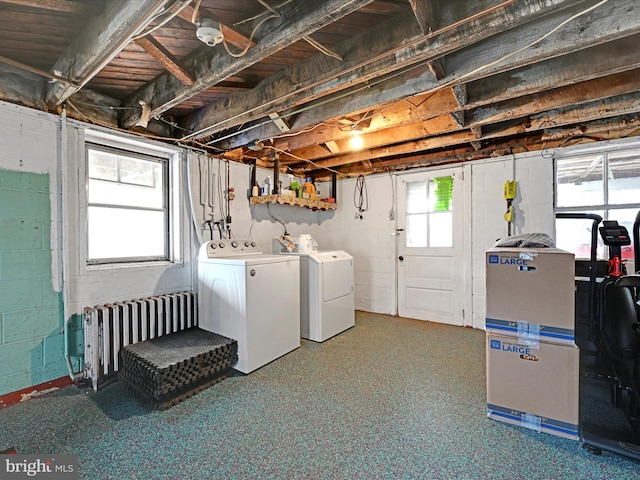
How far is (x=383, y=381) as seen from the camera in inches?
97.3

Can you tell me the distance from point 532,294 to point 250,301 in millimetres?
2133

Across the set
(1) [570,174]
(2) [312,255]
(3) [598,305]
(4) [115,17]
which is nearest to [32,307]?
(4) [115,17]

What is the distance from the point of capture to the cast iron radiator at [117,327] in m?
2.38

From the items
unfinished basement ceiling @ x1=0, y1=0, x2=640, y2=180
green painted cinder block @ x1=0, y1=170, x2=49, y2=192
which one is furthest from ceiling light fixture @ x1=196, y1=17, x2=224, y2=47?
green painted cinder block @ x1=0, y1=170, x2=49, y2=192

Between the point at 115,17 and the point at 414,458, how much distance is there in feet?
9.08

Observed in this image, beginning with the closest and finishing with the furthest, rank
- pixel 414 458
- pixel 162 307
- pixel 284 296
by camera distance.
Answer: pixel 414 458 → pixel 162 307 → pixel 284 296

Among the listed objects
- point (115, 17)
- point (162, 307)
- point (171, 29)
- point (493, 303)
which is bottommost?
point (162, 307)

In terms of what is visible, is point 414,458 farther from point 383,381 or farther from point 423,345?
point 423,345

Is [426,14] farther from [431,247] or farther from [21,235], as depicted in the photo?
[431,247]

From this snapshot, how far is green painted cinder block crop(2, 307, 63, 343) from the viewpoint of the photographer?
2.15 meters

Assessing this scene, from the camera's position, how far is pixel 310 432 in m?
1.85

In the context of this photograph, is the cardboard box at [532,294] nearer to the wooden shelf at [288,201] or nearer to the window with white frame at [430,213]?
the window with white frame at [430,213]

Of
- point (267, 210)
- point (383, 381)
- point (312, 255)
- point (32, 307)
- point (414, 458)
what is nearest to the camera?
point (414, 458)

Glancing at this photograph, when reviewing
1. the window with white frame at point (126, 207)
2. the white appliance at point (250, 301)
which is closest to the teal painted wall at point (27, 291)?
the window with white frame at point (126, 207)
